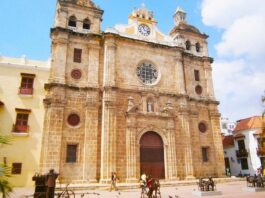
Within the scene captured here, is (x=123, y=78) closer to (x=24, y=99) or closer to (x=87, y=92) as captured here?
(x=87, y=92)

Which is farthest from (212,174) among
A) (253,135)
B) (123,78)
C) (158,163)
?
(123,78)

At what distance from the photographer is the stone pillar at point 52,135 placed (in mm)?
16953

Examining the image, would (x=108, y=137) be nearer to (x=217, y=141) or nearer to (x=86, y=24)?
(x=86, y=24)

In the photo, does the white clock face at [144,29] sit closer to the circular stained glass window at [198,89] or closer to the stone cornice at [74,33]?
the stone cornice at [74,33]

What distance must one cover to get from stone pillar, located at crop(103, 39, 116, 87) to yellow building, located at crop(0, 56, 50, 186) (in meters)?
4.93

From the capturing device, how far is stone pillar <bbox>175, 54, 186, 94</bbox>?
75.9 ft

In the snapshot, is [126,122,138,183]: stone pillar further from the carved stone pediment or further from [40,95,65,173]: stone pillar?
the carved stone pediment

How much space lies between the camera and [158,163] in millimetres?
20391

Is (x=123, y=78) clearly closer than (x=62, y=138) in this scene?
No

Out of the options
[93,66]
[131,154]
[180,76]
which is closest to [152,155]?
[131,154]

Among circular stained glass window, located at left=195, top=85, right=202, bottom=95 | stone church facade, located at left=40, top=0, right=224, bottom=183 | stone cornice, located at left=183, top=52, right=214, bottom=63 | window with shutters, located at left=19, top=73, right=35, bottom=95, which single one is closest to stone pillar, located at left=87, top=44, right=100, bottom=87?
stone church facade, located at left=40, top=0, right=224, bottom=183

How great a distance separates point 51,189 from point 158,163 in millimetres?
13036

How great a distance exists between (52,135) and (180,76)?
518 inches

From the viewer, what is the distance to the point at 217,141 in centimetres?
2334
